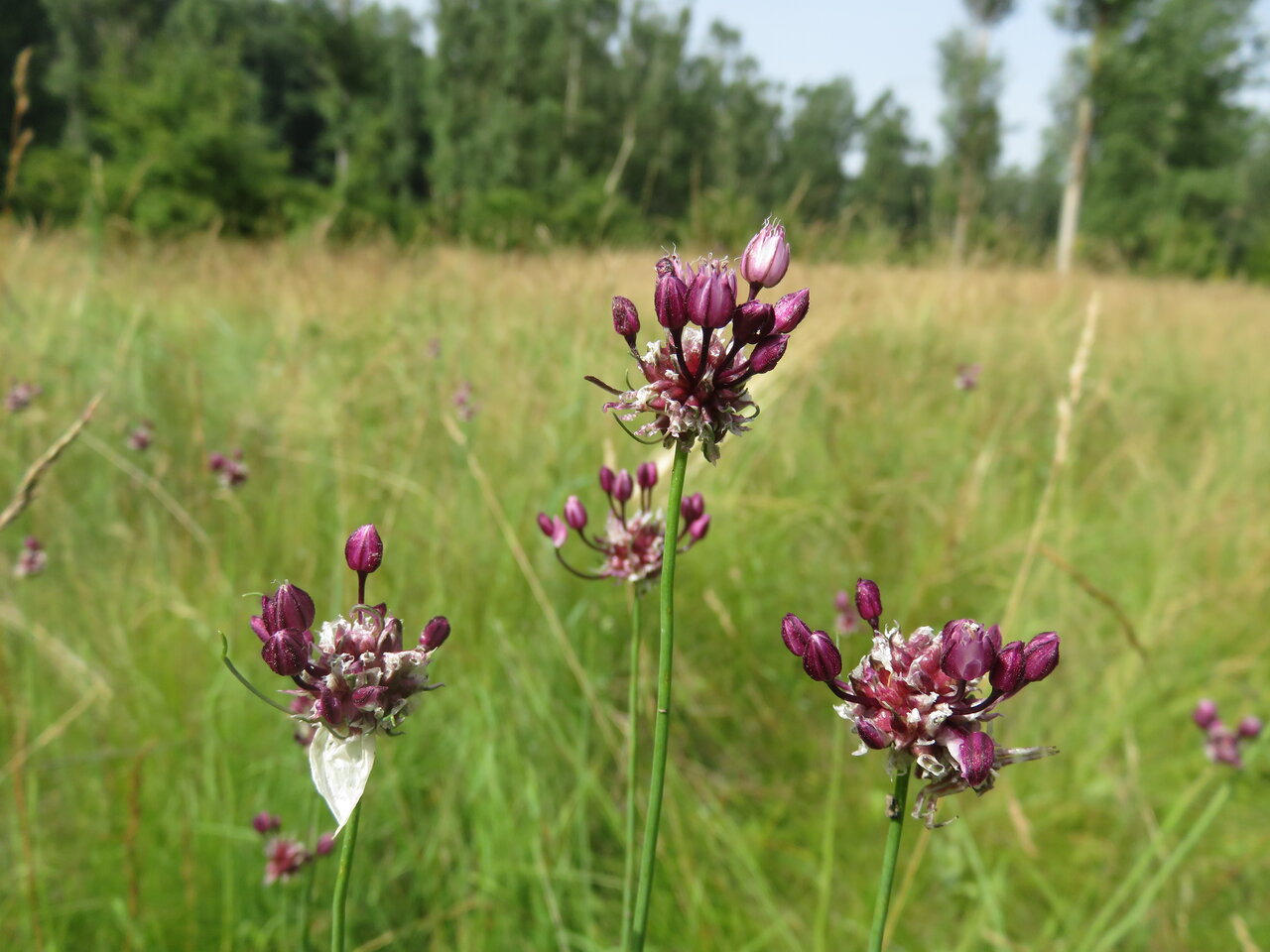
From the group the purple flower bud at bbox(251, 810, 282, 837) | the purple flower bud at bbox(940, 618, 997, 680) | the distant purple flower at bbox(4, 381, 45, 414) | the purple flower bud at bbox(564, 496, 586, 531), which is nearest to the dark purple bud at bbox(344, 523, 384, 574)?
the purple flower bud at bbox(564, 496, 586, 531)

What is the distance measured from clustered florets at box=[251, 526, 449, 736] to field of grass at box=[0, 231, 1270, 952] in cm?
29

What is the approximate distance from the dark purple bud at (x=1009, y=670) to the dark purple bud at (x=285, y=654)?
50 cm

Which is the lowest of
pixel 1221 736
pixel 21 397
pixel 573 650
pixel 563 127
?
pixel 573 650

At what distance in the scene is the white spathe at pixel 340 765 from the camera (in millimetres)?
571

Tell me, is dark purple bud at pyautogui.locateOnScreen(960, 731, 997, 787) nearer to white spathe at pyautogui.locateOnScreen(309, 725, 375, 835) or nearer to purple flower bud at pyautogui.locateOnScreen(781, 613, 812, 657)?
purple flower bud at pyautogui.locateOnScreen(781, 613, 812, 657)

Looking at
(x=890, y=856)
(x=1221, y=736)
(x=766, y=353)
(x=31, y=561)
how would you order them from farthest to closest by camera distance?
(x=31, y=561), (x=1221, y=736), (x=766, y=353), (x=890, y=856)

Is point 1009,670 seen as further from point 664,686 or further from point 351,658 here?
point 351,658

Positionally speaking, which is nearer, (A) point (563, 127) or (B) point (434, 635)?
(B) point (434, 635)

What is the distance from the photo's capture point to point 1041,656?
58 centimetres

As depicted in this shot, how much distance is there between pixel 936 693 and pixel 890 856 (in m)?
0.13

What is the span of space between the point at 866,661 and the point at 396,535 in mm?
2191

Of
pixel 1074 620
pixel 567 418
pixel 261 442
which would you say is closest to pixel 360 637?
pixel 567 418

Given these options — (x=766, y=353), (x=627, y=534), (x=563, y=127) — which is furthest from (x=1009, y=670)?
(x=563, y=127)

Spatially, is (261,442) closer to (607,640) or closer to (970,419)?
(607,640)
